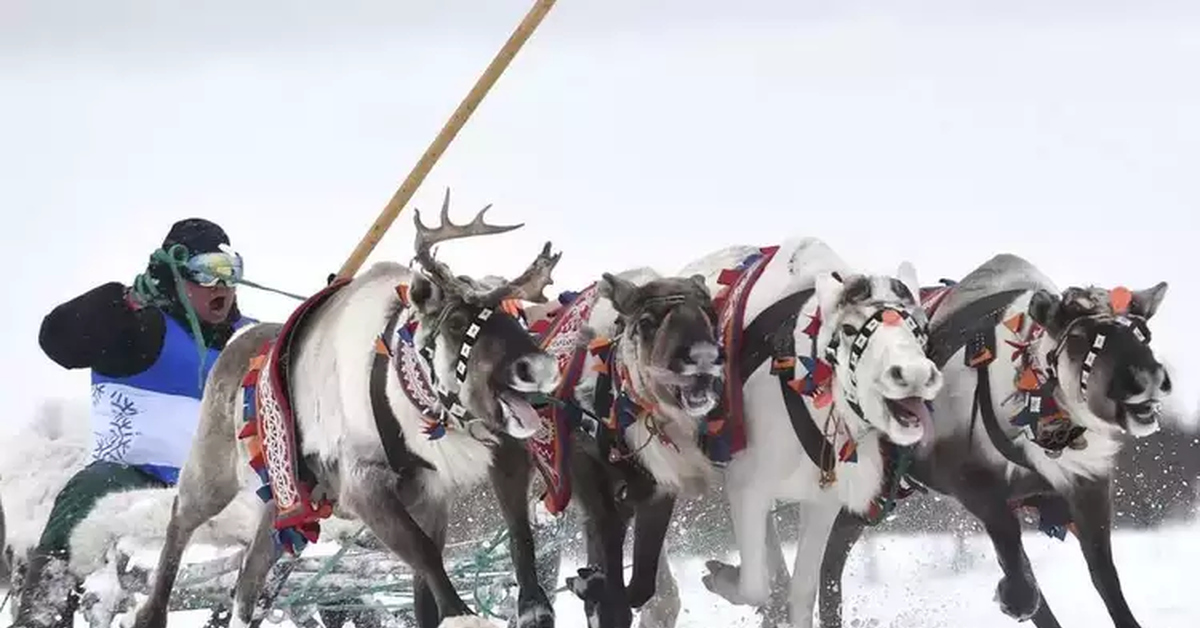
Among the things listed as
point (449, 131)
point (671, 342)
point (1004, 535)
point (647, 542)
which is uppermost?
point (449, 131)

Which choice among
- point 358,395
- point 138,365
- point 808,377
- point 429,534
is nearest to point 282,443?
point 358,395

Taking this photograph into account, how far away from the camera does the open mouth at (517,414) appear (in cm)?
461

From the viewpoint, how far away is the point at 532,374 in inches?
181

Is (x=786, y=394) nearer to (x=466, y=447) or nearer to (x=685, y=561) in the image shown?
(x=466, y=447)

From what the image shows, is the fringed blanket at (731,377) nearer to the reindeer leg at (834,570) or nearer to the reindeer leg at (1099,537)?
the reindeer leg at (834,570)

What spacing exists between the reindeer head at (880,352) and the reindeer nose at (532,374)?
935 millimetres

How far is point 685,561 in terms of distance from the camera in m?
8.40

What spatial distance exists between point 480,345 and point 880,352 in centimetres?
118

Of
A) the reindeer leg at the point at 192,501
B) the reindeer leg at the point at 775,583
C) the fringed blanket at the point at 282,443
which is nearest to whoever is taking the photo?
the fringed blanket at the point at 282,443

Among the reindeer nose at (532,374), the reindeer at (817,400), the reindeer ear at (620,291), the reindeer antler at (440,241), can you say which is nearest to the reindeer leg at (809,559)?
the reindeer at (817,400)

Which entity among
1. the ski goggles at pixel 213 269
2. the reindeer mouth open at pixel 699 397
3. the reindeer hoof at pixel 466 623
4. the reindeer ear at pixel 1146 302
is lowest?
the reindeer hoof at pixel 466 623

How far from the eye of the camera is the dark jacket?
6.23 meters

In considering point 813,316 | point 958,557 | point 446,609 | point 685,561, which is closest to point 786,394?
point 813,316

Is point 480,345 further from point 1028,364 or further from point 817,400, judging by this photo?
point 1028,364
